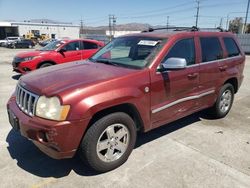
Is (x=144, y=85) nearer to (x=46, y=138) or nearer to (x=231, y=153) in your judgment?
(x=46, y=138)

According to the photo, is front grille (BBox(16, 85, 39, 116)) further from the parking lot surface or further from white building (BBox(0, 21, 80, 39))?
white building (BBox(0, 21, 80, 39))

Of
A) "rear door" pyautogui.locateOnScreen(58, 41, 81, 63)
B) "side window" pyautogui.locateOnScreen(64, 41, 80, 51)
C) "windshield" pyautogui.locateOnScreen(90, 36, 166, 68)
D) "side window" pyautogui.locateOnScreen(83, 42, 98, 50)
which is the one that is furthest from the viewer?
"side window" pyautogui.locateOnScreen(83, 42, 98, 50)

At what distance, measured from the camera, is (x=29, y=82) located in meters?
3.25

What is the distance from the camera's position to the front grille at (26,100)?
293 cm

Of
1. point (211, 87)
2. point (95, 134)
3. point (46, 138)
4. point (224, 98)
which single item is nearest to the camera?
point (46, 138)

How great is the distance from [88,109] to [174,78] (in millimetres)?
1564

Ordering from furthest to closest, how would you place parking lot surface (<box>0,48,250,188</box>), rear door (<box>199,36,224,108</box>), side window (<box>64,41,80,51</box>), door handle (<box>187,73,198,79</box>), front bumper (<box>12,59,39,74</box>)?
side window (<box>64,41,80,51</box>)
front bumper (<box>12,59,39,74</box>)
rear door (<box>199,36,224,108</box>)
door handle (<box>187,73,198,79</box>)
parking lot surface (<box>0,48,250,188</box>)

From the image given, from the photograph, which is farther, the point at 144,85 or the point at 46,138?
the point at 144,85

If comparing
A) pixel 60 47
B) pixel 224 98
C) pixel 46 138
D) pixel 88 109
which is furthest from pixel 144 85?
pixel 60 47

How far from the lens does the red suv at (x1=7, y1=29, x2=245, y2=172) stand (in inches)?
109

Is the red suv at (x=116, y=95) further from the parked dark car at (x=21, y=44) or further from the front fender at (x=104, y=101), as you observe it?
the parked dark car at (x=21, y=44)

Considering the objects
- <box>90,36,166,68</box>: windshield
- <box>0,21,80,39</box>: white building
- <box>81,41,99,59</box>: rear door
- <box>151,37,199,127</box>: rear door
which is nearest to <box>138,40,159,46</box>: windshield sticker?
<box>90,36,166,68</box>: windshield

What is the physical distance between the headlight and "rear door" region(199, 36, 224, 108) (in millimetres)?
2554

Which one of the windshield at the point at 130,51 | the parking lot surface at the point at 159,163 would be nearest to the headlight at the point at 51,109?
the parking lot surface at the point at 159,163
